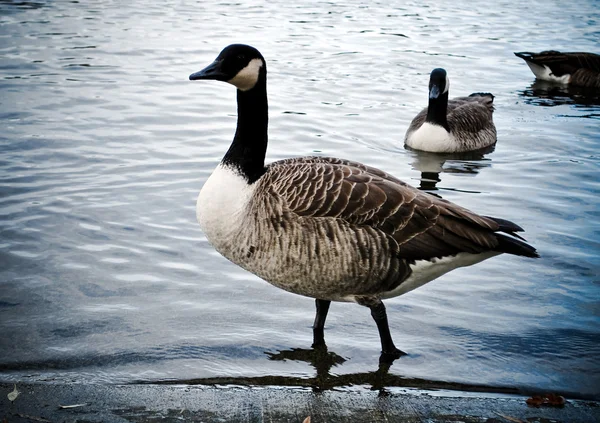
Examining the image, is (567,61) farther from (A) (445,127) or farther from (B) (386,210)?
(B) (386,210)

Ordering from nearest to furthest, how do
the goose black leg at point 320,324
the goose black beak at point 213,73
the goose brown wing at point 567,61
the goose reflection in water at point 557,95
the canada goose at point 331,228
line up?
the canada goose at point 331,228 < the goose black beak at point 213,73 < the goose black leg at point 320,324 < the goose reflection in water at point 557,95 < the goose brown wing at point 567,61

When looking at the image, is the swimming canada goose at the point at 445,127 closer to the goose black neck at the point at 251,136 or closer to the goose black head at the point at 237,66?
the goose black neck at the point at 251,136

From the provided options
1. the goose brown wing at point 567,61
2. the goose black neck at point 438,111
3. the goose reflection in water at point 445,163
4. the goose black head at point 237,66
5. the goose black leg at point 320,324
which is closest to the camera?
the goose black head at point 237,66

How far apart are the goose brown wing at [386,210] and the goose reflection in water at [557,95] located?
11.2 metres

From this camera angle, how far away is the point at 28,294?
6883mm

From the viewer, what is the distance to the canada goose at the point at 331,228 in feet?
18.1

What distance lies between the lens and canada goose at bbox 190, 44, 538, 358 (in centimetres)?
552

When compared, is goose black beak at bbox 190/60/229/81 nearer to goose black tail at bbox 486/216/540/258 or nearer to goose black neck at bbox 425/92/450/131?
goose black tail at bbox 486/216/540/258

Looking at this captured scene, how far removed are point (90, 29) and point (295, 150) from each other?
1133cm

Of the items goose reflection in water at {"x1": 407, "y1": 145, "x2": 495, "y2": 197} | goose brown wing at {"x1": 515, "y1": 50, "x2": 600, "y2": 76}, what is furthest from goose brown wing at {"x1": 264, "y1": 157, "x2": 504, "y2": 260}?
goose brown wing at {"x1": 515, "y1": 50, "x2": 600, "y2": 76}

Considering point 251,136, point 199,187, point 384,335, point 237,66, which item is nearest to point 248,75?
point 237,66

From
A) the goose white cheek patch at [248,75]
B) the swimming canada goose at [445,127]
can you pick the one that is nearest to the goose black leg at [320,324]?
the goose white cheek patch at [248,75]

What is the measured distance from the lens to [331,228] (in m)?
5.53

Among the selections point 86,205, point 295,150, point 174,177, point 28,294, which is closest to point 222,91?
point 295,150
